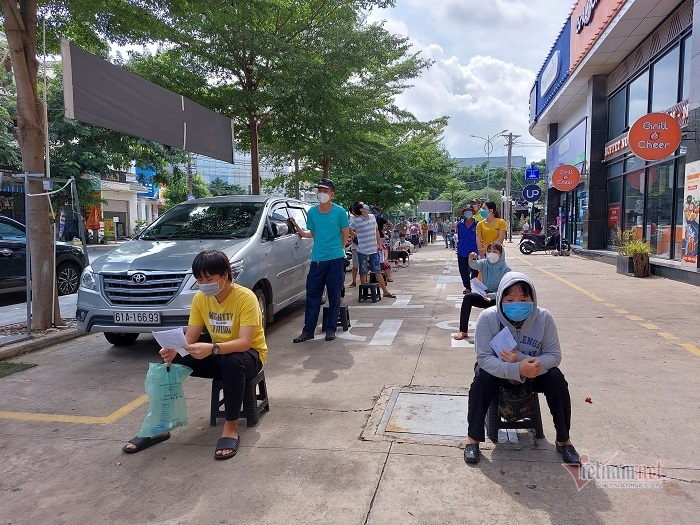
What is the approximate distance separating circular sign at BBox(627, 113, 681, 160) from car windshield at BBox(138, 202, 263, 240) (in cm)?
845

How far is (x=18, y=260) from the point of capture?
31.6ft

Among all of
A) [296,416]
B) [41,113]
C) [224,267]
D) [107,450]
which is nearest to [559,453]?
[296,416]

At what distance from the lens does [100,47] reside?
29.2ft

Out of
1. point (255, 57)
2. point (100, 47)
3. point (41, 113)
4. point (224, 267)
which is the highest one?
point (255, 57)

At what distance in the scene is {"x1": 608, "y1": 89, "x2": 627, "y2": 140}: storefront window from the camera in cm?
1678

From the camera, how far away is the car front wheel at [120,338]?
20.5 ft

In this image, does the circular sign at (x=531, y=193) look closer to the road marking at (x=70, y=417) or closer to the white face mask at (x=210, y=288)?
the road marking at (x=70, y=417)

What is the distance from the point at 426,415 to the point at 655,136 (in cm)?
990

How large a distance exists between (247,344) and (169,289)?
2.19m

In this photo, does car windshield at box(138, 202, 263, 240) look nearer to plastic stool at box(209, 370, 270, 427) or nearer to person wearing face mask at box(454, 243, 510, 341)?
person wearing face mask at box(454, 243, 510, 341)

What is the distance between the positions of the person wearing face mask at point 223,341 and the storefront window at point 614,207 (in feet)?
53.3

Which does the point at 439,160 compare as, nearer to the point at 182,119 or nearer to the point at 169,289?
the point at 182,119

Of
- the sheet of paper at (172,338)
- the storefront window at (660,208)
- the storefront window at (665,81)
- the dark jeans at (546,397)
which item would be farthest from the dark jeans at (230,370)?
the storefront window at (665,81)

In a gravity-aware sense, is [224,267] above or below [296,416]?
above
